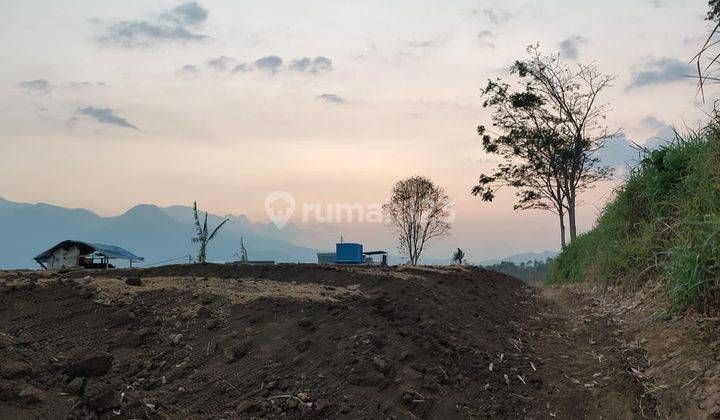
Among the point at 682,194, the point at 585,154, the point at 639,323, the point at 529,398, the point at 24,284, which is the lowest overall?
the point at 529,398

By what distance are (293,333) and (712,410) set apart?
3085mm

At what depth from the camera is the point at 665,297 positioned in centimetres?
551

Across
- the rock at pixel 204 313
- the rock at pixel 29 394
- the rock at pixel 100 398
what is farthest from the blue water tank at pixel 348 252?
the rock at pixel 29 394

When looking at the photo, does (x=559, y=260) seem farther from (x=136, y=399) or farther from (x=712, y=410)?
(x=136, y=399)

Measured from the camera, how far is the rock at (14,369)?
3463mm

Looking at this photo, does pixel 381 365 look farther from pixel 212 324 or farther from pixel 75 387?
pixel 75 387

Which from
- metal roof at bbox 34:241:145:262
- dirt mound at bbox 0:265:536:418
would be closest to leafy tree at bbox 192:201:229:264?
metal roof at bbox 34:241:145:262

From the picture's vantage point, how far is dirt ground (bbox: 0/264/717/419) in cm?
360

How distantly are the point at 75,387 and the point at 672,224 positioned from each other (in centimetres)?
628

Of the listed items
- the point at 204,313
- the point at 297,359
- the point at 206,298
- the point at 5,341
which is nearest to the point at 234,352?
the point at 297,359

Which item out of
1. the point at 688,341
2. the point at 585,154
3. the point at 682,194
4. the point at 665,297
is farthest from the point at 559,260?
the point at 688,341

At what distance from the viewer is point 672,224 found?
6.24m

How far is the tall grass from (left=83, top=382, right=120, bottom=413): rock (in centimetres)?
446

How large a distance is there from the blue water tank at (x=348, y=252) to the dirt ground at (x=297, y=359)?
38.6 ft
